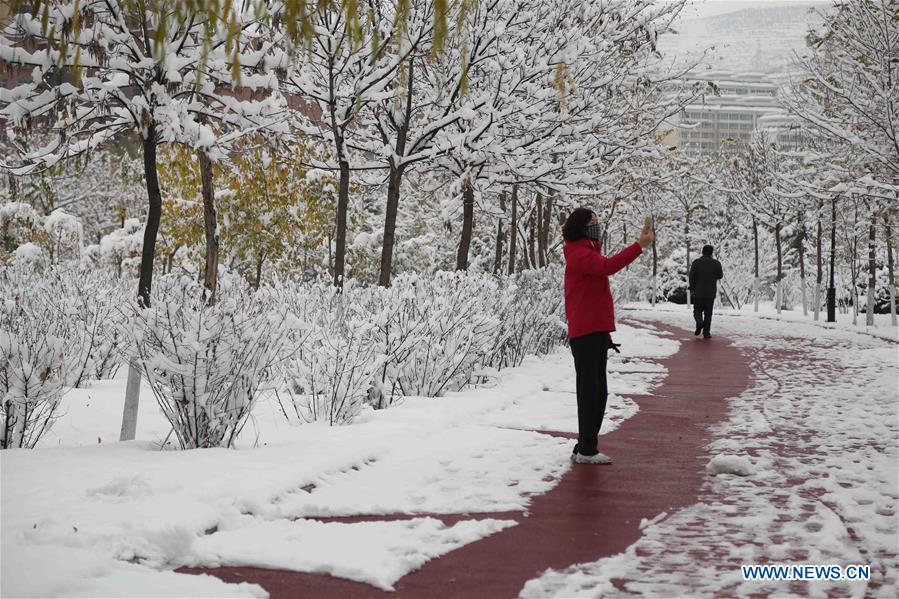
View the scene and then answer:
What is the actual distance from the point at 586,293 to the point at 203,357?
9.77ft

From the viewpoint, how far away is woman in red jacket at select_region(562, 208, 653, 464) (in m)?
7.32

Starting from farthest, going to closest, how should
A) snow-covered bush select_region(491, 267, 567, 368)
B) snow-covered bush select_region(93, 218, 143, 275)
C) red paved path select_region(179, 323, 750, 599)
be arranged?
snow-covered bush select_region(93, 218, 143, 275) < snow-covered bush select_region(491, 267, 567, 368) < red paved path select_region(179, 323, 750, 599)

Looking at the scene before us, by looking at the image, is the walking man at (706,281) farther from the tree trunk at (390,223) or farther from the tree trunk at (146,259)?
the tree trunk at (146,259)

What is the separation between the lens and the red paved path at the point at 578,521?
4332mm

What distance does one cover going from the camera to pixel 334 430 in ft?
26.4

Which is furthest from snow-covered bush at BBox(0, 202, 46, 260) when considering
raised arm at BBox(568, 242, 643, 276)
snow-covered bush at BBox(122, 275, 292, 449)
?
raised arm at BBox(568, 242, 643, 276)

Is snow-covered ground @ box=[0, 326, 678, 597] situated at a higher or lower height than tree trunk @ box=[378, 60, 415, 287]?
lower

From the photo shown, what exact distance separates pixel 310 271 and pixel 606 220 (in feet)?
65.9

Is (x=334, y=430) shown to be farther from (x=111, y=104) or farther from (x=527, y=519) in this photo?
(x=111, y=104)

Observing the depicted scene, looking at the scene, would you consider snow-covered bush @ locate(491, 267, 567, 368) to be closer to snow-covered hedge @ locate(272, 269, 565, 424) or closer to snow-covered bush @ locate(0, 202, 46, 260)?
snow-covered hedge @ locate(272, 269, 565, 424)

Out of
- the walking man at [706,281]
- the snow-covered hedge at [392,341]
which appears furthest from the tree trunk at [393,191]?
the walking man at [706,281]

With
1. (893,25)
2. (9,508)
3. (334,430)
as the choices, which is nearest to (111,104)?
(334,430)

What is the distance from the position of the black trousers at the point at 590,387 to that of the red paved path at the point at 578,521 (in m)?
0.22

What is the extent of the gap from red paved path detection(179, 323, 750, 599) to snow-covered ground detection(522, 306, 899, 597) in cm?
16
